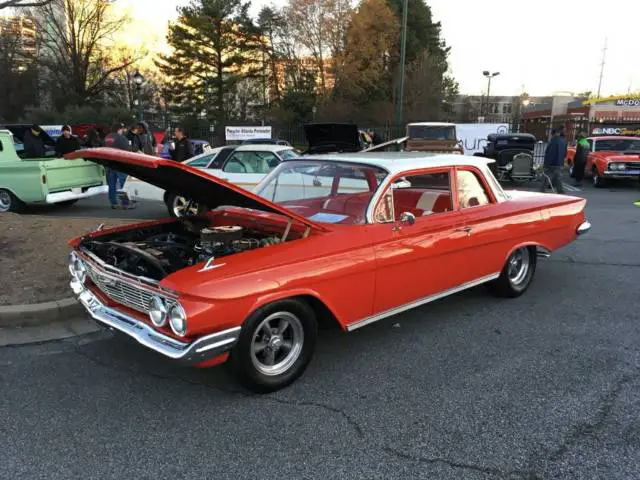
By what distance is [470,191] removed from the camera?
4832 mm

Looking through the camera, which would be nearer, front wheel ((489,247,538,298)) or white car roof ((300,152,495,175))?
white car roof ((300,152,495,175))

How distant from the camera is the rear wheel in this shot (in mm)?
9594

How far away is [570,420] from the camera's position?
121 inches

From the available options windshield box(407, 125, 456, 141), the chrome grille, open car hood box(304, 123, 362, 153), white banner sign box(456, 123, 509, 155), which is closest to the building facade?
white banner sign box(456, 123, 509, 155)

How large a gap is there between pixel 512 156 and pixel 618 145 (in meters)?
4.18

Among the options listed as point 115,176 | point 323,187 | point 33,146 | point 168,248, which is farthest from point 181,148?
point 168,248

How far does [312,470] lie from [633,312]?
156 inches

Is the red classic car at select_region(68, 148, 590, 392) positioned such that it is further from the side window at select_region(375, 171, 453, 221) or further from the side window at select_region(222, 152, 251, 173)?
the side window at select_region(222, 152, 251, 173)

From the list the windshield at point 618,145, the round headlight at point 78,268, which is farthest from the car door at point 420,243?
the windshield at point 618,145

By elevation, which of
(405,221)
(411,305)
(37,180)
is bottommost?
(411,305)

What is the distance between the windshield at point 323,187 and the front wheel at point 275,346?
0.92m

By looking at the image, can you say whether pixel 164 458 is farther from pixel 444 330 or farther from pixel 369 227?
pixel 444 330

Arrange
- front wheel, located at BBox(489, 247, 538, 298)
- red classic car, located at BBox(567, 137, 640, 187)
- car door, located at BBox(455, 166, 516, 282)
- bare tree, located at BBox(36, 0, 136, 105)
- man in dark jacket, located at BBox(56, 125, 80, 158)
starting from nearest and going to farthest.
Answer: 1. car door, located at BBox(455, 166, 516, 282)
2. front wheel, located at BBox(489, 247, 538, 298)
3. man in dark jacket, located at BBox(56, 125, 80, 158)
4. red classic car, located at BBox(567, 137, 640, 187)
5. bare tree, located at BBox(36, 0, 136, 105)

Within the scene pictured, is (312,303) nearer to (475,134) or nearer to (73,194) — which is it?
(73,194)
